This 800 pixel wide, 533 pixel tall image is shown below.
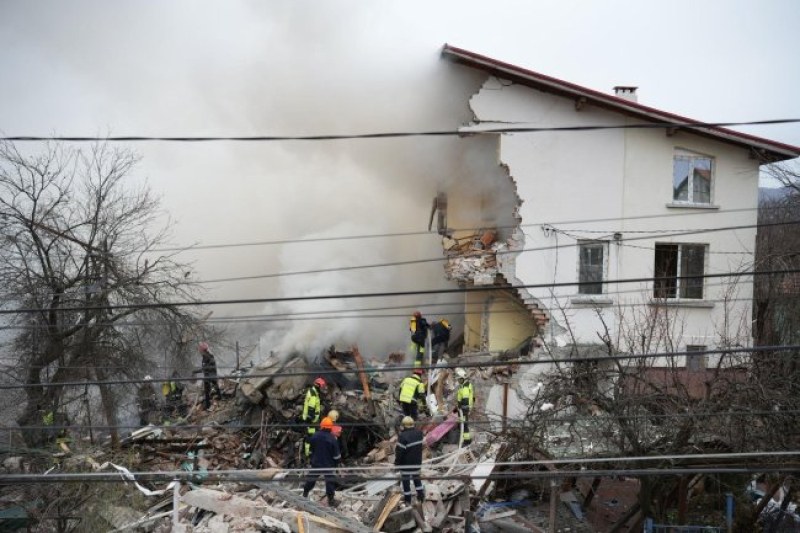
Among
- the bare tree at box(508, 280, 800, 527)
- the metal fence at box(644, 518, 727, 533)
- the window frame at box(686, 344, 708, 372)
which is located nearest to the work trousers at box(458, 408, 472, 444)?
the bare tree at box(508, 280, 800, 527)

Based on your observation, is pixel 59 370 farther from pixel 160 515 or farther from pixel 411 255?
pixel 411 255

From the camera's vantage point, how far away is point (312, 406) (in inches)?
593

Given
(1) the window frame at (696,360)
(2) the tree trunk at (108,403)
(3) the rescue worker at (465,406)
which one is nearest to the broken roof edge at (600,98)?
(1) the window frame at (696,360)

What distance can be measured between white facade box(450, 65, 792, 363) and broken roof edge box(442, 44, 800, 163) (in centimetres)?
19

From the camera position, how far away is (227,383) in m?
21.7

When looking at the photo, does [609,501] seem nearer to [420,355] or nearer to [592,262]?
[420,355]

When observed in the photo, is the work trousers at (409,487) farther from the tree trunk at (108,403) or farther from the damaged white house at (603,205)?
the tree trunk at (108,403)

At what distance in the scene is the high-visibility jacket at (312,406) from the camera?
15.0 metres

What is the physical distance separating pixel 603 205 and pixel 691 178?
2526mm

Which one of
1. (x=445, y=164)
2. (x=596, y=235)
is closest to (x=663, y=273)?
(x=596, y=235)

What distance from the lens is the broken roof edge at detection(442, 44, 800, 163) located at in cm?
1866

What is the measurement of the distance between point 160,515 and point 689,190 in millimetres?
14925

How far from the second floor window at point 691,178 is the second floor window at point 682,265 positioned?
4.13 ft

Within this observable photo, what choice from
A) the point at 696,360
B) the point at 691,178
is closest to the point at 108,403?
the point at 696,360
